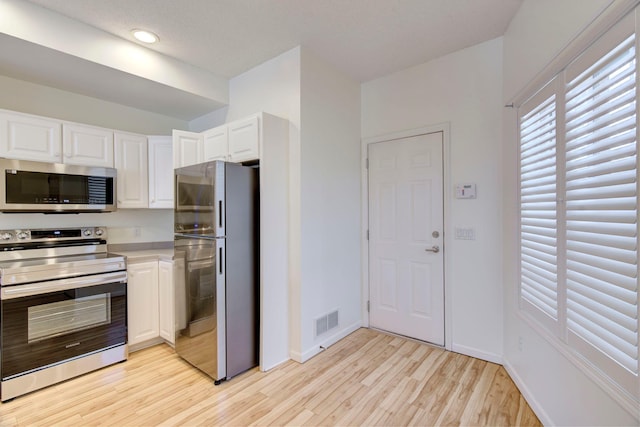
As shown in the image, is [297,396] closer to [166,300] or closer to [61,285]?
[166,300]

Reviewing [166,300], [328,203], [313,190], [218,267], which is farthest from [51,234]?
[328,203]

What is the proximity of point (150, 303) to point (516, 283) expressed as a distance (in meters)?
3.24

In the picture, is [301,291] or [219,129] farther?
[219,129]

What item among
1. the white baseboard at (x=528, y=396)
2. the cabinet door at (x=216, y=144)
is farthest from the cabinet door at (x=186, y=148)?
the white baseboard at (x=528, y=396)

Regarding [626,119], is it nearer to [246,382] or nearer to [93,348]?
[246,382]

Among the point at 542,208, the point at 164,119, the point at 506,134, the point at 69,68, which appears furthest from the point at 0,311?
the point at 506,134

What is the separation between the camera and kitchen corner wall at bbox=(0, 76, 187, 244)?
8.83 feet

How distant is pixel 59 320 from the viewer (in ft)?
7.70

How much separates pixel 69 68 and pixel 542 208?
3.72 m

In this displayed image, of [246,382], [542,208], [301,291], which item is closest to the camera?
[542,208]

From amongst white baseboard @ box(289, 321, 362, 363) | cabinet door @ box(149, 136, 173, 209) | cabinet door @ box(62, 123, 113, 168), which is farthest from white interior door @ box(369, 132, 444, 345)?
cabinet door @ box(62, 123, 113, 168)

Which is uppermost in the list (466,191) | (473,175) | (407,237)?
(473,175)

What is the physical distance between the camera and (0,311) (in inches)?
82.4

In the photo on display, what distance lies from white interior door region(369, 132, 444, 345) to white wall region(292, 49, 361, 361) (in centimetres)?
22
